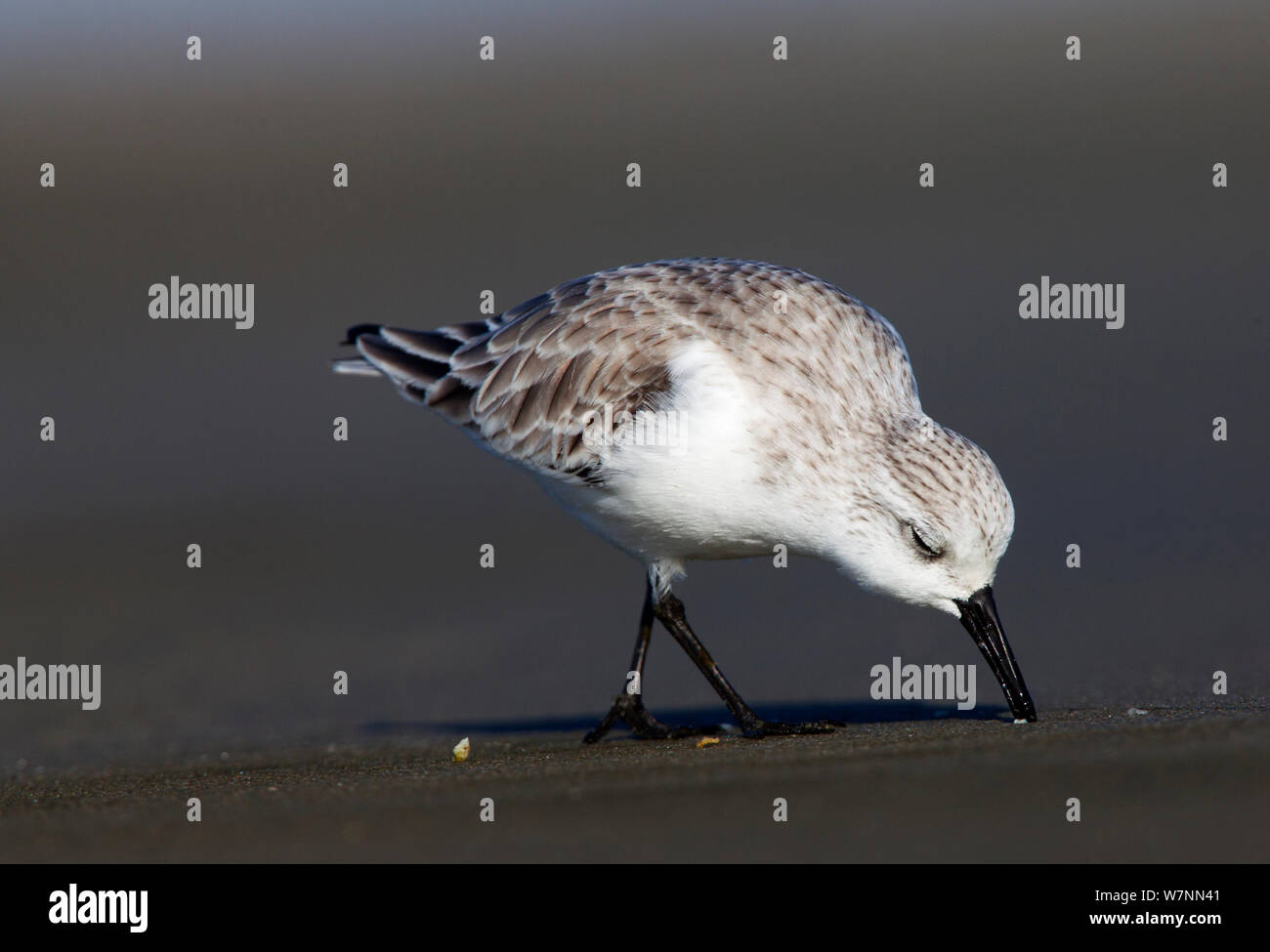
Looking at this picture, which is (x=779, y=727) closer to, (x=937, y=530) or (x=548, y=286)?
(x=937, y=530)

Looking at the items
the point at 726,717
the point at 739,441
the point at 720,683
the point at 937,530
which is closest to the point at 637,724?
the point at 720,683

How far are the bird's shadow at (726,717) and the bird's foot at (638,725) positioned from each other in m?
0.48

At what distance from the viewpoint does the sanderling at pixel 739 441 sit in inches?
294

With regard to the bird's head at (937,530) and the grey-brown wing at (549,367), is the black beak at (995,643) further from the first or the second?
the grey-brown wing at (549,367)

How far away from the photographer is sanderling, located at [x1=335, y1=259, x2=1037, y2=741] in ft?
24.5

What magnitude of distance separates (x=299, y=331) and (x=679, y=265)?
33.1 ft

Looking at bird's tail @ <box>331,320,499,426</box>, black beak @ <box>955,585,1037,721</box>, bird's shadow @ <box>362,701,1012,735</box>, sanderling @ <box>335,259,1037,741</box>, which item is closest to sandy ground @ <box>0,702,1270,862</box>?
black beak @ <box>955,585,1037,721</box>

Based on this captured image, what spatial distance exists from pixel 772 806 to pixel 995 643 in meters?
1.81

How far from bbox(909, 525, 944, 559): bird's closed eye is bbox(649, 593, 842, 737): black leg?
1238 mm

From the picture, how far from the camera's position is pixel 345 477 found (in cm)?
1505

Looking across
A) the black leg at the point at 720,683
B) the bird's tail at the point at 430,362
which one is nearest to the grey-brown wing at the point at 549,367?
the bird's tail at the point at 430,362

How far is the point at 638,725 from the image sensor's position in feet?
28.8
